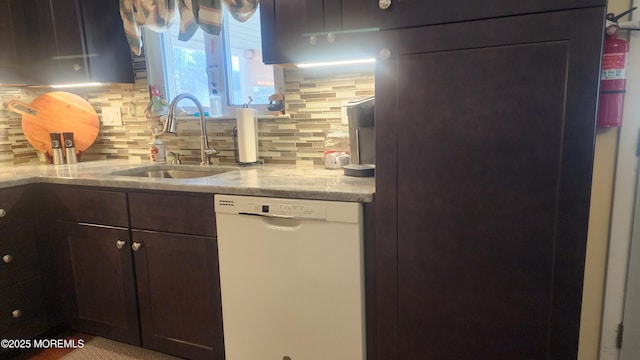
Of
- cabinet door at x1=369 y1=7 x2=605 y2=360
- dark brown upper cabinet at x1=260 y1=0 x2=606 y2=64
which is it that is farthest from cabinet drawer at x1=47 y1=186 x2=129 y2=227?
cabinet door at x1=369 y1=7 x2=605 y2=360

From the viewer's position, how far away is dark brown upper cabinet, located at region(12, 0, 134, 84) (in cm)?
219

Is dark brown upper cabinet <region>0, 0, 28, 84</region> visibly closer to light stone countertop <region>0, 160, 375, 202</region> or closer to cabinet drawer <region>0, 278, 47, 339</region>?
light stone countertop <region>0, 160, 375, 202</region>

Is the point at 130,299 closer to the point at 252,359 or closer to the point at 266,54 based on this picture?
the point at 252,359

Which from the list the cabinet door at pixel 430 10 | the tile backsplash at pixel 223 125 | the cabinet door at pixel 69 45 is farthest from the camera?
the cabinet door at pixel 69 45

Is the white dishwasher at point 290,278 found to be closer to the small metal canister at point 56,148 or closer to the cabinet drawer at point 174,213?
the cabinet drawer at point 174,213

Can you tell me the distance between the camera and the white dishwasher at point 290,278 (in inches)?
55.3

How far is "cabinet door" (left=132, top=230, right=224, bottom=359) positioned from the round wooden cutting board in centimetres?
119

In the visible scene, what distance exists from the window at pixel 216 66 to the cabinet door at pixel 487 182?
3.52ft

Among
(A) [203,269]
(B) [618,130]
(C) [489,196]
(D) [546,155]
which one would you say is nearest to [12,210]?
(A) [203,269]

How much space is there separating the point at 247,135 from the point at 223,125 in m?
0.27

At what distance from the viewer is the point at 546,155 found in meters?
1.15

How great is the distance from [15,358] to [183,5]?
1958mm

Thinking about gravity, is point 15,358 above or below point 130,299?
below

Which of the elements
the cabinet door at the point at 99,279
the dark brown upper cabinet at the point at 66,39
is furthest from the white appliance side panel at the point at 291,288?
the dark brown upper cabinet at the point at 66,39
